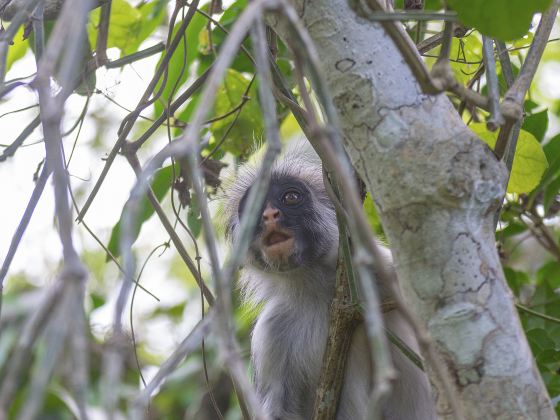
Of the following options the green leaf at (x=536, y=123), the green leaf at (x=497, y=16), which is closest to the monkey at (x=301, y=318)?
the green leaf at (x=536, y=123)

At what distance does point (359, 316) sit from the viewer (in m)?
3.29

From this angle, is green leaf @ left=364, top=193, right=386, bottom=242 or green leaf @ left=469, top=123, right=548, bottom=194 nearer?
green leaf @ left=469, top=123, right=548, bottom=194

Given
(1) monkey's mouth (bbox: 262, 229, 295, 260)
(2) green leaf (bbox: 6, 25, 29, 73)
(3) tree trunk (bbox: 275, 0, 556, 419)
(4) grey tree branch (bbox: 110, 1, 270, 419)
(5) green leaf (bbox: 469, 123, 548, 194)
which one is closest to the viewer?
(4) grey tree branch (bbox: 110, 1, 270, 419)

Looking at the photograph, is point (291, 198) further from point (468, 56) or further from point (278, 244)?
point (468, 56)

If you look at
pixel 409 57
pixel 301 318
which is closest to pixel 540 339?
pixel 301 318

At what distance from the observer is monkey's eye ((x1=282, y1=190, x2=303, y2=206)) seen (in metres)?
4.43

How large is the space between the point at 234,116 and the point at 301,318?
120 centimetres

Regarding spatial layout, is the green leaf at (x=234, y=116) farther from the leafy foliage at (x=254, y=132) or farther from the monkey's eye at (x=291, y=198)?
the monkey's eye at (x=291, y=198)

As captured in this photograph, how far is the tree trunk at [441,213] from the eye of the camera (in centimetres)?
182

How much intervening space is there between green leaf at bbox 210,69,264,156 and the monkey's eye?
355 mm

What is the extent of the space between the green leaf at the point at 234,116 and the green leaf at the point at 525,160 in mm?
1253

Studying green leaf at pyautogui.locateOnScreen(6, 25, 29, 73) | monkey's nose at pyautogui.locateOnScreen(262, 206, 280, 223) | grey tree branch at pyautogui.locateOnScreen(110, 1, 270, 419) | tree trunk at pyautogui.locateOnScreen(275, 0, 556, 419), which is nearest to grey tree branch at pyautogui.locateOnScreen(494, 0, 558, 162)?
tree trunk at pyautogui.locateOnScreen(275, 0, 556, 419)

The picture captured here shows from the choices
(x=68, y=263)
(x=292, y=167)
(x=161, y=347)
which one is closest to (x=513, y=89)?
(x=68, y=263)

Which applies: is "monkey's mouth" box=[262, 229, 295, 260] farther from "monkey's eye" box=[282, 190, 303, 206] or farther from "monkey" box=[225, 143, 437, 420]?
"monkey's eye" box=[282, 190, 303, 206]
